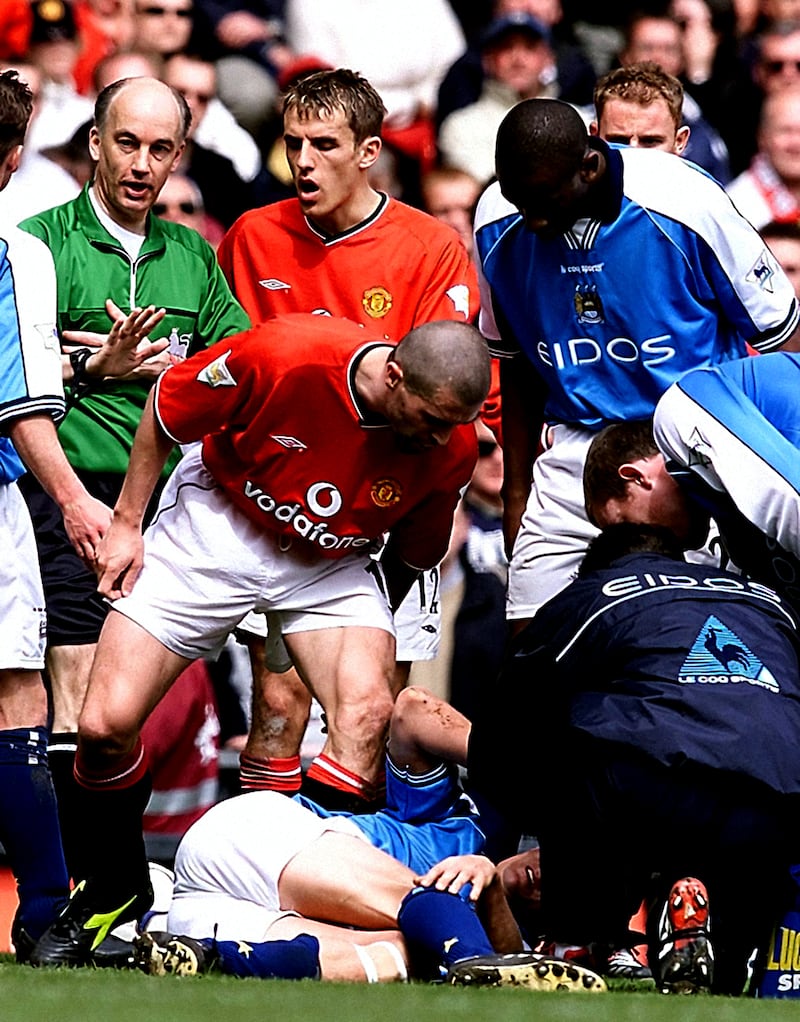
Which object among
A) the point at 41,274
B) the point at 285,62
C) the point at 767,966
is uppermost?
the point at 285,62

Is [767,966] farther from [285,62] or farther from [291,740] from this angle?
[285,62]

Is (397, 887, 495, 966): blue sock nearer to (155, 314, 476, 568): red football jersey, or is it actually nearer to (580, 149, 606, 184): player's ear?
(155, 314, 476, 568): red football jersey

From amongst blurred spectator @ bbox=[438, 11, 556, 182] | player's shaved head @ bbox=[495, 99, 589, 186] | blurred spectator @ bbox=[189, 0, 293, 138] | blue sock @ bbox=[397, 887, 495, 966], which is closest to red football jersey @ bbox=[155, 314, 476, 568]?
player's shaved head @ bbox=[495, 99, 589, 186]

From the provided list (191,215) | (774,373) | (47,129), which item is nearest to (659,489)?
(774,373)

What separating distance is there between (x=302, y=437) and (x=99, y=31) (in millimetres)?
5176

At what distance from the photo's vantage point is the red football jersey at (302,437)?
5.94m

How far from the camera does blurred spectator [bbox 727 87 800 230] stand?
10.8 m

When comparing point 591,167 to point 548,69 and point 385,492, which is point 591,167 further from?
point 548,69

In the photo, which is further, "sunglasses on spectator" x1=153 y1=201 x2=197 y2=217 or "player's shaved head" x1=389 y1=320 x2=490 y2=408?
"sunglasses on spectator" x1=153 y1=201 x2=197 y2=217

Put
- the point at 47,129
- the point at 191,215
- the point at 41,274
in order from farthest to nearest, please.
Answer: the point at 47,129 → the point at 191,215 → the point at 41,274

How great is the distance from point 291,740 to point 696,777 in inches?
93.0

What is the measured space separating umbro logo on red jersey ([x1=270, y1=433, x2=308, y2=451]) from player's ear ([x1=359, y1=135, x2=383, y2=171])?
4.75 ft

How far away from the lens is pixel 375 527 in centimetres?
623

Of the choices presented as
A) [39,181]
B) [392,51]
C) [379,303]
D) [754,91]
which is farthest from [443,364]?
[754,91]
